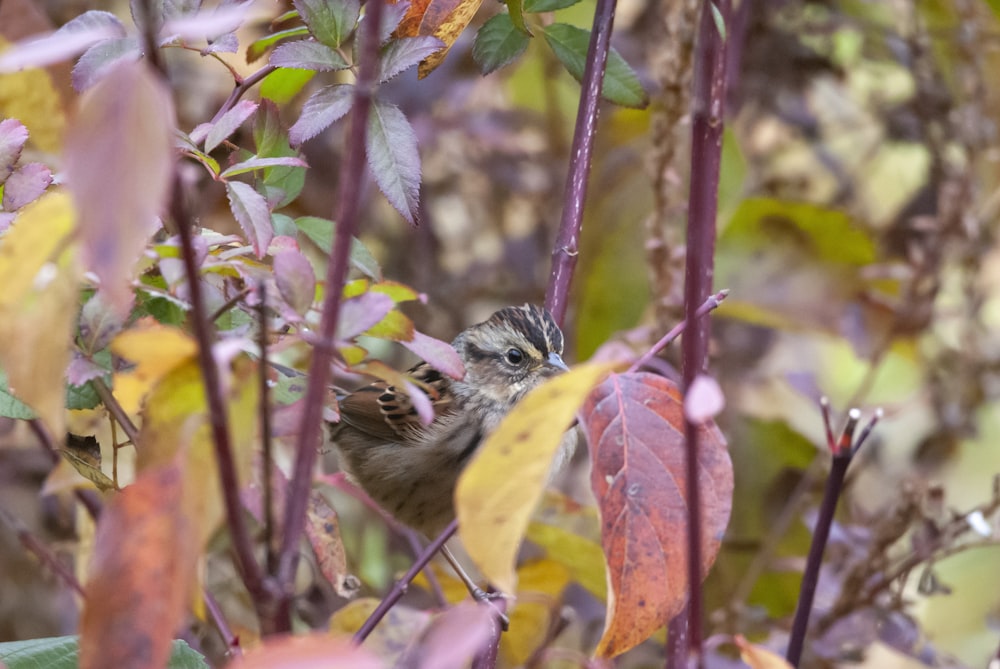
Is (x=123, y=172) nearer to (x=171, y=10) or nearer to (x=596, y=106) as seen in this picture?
(x=171, y=10)

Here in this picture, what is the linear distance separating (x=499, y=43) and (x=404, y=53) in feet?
0.85

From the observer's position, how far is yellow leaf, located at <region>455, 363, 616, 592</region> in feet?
2.33

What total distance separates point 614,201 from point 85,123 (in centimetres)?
231

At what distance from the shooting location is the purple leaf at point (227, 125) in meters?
1.04

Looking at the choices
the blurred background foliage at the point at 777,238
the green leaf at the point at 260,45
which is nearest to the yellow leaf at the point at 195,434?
the green leaf at the point at 260,45

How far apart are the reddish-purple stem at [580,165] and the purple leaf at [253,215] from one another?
16.6 inches

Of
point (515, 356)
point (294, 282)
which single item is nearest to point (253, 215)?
point (294, 282)

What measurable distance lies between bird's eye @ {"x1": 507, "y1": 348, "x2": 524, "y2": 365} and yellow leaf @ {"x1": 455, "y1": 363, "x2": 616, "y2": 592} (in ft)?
5.06

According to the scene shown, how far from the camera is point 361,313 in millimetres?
821

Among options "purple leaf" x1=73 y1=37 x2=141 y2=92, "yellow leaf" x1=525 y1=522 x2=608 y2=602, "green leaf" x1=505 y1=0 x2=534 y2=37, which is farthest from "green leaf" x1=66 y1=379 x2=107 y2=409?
"yellow leaf" x1=525 y1=522 x2=608 y2=602

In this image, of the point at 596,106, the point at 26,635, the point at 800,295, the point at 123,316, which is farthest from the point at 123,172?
the point at 800,295

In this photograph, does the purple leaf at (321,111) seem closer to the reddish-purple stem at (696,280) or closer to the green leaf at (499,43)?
the green leaf at (499,43)

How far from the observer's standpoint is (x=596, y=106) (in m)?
1.33

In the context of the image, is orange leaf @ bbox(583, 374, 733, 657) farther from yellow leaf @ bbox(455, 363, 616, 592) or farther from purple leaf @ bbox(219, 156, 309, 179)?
purple leaf @ bbox(219, 156, 309, 179)
